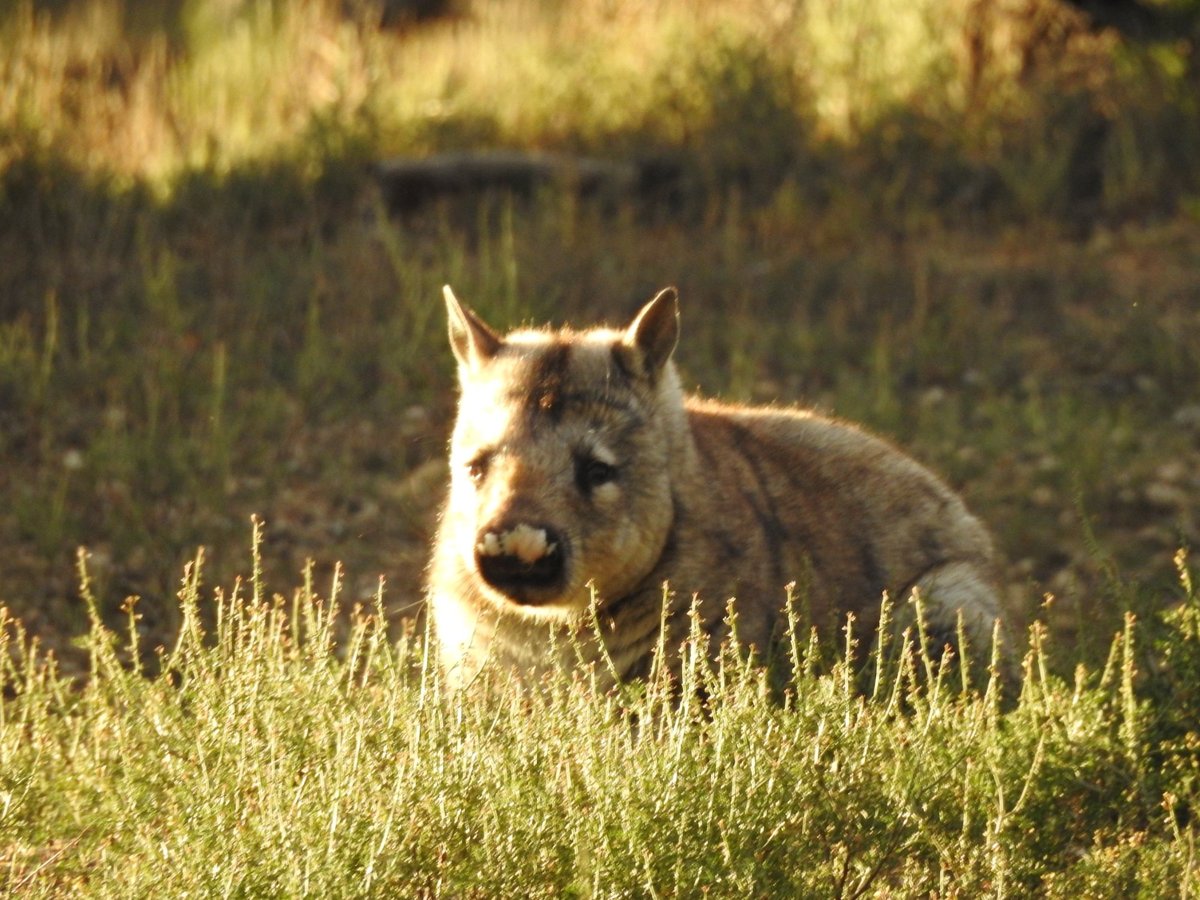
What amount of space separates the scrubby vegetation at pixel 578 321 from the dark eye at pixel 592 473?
658mm

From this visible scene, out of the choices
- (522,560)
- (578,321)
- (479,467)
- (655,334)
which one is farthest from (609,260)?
(522,560)

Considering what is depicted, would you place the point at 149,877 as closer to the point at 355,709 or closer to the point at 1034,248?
the point at 355,709

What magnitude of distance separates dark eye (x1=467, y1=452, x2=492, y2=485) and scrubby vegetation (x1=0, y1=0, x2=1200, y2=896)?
446 mm

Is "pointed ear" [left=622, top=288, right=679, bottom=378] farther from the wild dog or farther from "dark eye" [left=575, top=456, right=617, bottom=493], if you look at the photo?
"dark eye" [left=575, top=456, right=617, bottom=493]

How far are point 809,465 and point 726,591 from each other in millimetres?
878

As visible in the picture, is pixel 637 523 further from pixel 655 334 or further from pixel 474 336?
pixel 474 336

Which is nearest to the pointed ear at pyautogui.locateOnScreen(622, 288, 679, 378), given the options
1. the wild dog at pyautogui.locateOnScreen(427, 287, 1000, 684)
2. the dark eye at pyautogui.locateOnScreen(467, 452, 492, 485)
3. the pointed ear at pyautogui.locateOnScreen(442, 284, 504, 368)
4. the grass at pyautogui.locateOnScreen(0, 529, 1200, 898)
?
the wild dog at pyautogui.locateOnScreen(427, 287, 1000, 684)

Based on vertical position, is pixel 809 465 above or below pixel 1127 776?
above

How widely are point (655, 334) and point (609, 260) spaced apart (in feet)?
15.0

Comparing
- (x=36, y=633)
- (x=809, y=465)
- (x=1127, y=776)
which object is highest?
(x=809, y=465)

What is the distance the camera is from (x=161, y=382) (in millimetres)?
8750

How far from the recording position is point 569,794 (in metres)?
4.20

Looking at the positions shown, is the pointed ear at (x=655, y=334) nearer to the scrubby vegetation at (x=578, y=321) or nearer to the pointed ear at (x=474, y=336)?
the pointed ear at (x=474, y=336)

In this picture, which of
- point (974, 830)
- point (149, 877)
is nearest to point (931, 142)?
A: point (974, 830)
